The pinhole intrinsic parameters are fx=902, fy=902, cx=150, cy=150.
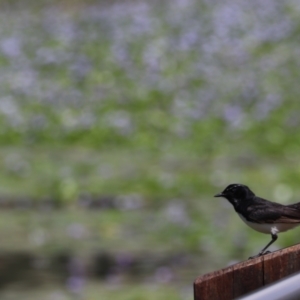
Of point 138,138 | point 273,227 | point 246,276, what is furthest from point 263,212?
point 138,138

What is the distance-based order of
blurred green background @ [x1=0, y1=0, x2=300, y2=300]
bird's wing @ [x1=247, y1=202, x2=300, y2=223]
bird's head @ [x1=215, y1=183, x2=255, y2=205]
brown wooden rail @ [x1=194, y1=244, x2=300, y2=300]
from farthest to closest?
blurred green background @ [x1=0, y1=0, x2=300, y2=300] → bird's head @ [x1=215, y1=183, x2=255, y2=205] → bird's wing @ [x1=247, y1=202, x2=300, y2=223] → brown wooden rail @ [x1=194, y1=244, x2=300, y2=300]

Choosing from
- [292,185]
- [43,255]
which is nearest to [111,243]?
[43,255]

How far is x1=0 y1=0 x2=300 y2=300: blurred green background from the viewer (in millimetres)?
5547

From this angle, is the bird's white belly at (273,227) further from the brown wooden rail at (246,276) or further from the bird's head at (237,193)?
the brown wooden rail at (246,276)

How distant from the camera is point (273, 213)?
8.14 ft

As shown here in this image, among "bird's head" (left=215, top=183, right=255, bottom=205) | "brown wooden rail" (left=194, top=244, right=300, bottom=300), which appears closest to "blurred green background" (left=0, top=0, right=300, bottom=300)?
"bird's head" (left=215, top=183, right=255, bottom=205)

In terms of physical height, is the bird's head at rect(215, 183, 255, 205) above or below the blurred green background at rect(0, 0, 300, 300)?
below

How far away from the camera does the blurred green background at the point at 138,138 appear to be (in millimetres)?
5547

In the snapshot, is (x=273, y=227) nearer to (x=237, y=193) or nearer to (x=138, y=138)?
(x=237, y=193)

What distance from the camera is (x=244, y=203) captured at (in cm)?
262

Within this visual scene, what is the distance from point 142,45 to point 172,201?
5869mm

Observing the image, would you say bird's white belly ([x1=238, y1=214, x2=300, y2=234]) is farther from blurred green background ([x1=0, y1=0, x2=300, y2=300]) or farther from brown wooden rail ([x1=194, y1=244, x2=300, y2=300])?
blurred green background ([x1=0, y1=0, x2=300, y2=300])

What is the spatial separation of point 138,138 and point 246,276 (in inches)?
261

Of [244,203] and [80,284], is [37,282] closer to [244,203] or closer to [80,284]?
[80,284]
